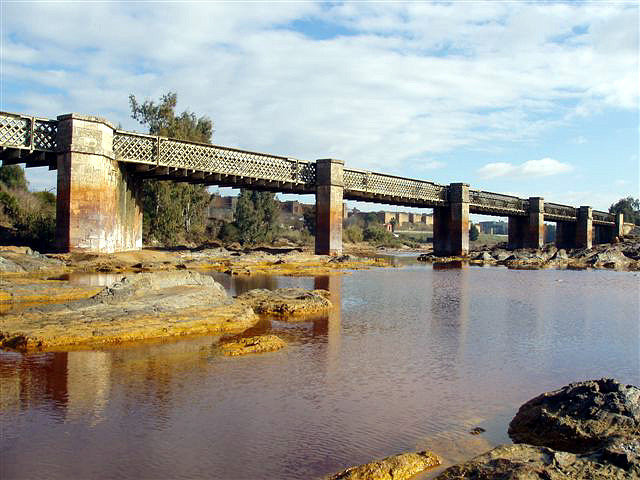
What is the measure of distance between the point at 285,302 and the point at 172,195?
2961 cm

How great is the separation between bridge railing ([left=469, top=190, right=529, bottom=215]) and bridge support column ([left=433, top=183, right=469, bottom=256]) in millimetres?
2428

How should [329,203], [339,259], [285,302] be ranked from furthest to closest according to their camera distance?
1. [329,203]
2. [339,259]
3. [285,302]

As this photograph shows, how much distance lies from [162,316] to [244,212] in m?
38.7

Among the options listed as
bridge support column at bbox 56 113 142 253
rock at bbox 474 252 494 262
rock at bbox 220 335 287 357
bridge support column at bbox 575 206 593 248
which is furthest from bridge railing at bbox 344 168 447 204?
rock at bbox 220 335 287 357

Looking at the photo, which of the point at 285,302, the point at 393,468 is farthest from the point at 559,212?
the point at 393,468

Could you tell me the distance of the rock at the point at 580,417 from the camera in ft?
15.3

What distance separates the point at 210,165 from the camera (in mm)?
27828

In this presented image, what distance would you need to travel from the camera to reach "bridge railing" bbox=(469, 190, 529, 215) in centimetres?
4747

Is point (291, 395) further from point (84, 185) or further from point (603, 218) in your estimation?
point (603, 218)

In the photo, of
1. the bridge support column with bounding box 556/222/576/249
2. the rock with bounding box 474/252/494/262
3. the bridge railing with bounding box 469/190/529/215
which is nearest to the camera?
the rock with bounding box 474/252/494/262

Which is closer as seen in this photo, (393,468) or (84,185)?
(393,468)

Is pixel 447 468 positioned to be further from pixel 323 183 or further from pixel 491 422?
pixel 323 183

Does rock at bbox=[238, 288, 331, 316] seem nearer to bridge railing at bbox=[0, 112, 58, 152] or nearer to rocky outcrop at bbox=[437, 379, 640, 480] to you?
rocky outcrop at bbox=[437, 379, 640, 480]

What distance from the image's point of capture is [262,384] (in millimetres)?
6629
